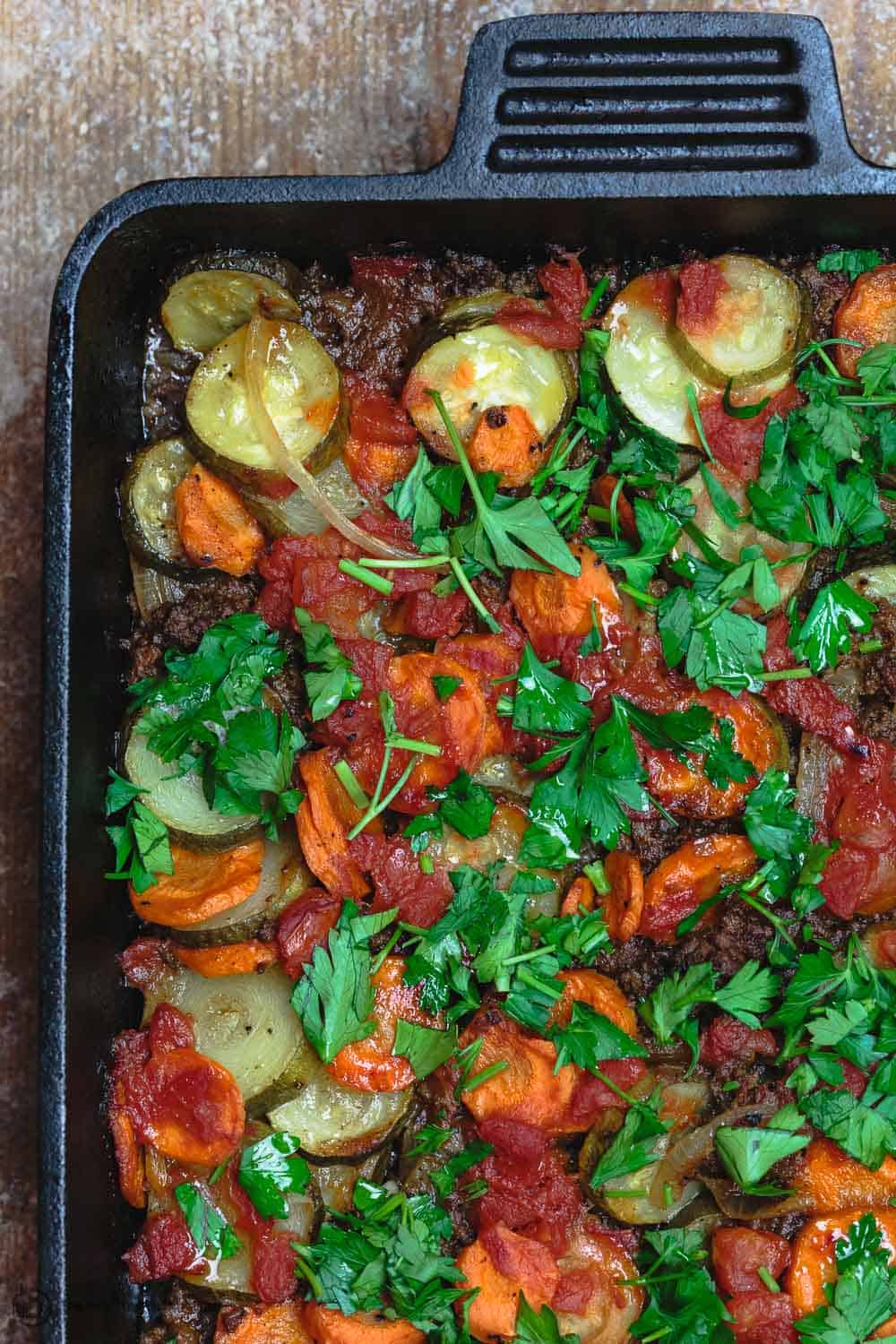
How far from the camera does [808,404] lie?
2965 mm

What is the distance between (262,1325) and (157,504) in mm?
1869

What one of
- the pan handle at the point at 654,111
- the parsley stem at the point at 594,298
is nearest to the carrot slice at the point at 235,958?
the parsley stem at the point at 594,298

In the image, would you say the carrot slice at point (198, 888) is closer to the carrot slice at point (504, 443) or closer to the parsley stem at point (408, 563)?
the parsley stem at point (408, 563)

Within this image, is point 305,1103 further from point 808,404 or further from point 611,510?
point 808,404

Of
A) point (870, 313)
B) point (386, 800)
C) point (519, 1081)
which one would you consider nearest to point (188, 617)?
point (386, 800)

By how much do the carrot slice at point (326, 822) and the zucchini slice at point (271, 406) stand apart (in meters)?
0.67

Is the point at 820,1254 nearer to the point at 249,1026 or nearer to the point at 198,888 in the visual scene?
the point at 249,1026

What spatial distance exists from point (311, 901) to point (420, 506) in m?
0.92

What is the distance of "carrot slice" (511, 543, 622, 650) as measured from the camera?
2938 mm

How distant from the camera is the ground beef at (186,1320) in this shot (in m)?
3.00

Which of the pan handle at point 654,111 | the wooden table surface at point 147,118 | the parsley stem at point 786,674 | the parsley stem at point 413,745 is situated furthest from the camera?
the wooden table surface at point 147,118

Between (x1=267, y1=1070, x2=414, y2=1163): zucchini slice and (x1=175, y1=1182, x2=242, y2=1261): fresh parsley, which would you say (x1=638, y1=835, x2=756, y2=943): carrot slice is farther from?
(x1=175, y1=1182, x2=242, y2=1261): fresh parsley

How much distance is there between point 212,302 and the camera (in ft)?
9.81

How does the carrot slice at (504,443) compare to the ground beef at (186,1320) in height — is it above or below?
above
